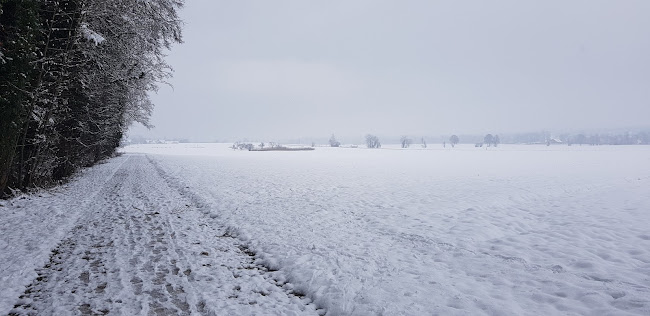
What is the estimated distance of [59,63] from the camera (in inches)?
374

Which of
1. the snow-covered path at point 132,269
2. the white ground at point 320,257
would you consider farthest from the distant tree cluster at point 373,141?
the snow-covered path at point 132,269

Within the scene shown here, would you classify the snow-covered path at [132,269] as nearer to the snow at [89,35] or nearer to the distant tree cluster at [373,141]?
the snow at [89,35]

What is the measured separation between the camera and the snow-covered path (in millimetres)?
3854

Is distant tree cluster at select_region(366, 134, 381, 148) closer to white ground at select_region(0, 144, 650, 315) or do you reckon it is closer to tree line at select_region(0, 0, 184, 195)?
tree line at select_region(0, 0, 184, 195)

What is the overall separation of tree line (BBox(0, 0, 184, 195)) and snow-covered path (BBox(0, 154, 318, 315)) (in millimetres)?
2659

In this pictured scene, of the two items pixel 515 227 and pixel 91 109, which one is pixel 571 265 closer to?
Answer: pixel 515 227

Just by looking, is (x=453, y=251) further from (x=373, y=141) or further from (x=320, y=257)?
(x=373, y=141)

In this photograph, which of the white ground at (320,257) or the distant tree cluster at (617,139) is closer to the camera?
the white ground at (320,257)

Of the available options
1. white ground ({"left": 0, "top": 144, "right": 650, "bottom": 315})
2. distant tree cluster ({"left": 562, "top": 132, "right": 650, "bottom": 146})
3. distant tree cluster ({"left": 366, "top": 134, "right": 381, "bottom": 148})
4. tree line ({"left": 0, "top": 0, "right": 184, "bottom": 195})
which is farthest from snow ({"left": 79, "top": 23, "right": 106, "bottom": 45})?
distant tree cluster ({"left": 562, "top": 132, "right": 650, "bottom": 146})

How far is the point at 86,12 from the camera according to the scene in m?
9.25

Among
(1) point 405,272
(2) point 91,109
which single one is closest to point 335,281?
(1) point 405,272

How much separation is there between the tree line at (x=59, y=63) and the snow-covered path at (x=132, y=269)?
8.72ft

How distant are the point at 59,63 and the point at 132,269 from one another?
26.8 ft

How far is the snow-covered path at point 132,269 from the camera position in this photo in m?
3.85
